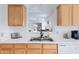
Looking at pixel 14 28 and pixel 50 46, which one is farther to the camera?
pixel 14 28

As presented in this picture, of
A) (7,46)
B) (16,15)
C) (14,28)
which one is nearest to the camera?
(7,46)

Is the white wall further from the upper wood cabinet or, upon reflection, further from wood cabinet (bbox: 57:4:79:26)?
wood cabinet (bbox: 57:4:79:26)

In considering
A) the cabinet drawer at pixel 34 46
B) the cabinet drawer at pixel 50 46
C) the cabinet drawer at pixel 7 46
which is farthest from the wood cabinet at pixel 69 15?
the cabinet drawer at pixel 7 46

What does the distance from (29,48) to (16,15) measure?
1064 mm

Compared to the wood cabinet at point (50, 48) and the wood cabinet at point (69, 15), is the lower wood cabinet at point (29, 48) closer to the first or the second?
the wood cabinet at point (50, 48)

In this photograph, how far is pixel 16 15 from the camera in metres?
4.34

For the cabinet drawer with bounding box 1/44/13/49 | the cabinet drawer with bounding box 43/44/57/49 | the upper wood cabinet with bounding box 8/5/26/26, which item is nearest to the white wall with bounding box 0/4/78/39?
the upper wood cabinet with bounding box 8/5/26/26

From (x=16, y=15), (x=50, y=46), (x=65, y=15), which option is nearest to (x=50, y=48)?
(x=50, y=46)

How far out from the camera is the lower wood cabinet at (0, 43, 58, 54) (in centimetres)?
392

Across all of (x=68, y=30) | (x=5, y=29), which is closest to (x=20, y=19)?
(x=5, y=29)

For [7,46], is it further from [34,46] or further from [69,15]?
[69,15]

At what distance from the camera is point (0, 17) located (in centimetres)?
433

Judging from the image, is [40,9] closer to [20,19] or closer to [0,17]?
[20,19]

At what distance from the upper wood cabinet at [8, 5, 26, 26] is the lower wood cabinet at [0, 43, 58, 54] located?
723 millimetres
